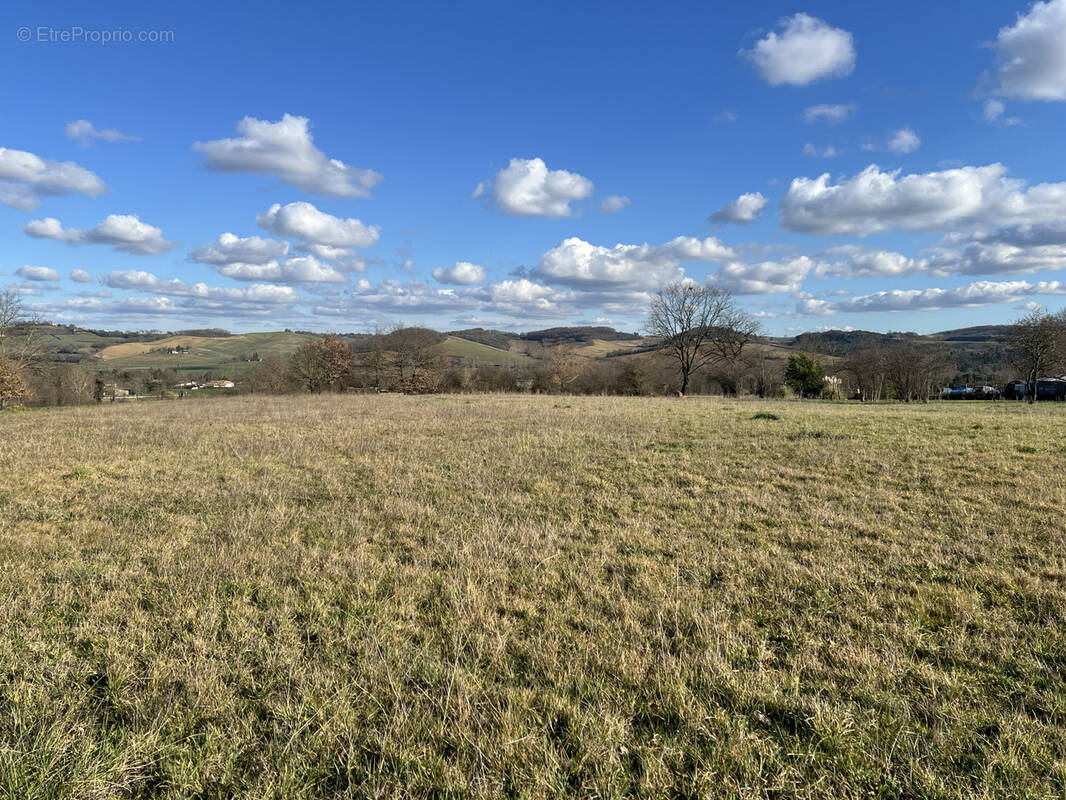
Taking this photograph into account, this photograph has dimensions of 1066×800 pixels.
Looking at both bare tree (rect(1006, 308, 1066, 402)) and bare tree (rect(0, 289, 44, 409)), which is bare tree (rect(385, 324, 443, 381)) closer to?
bare tree (rect(0, 289, 44, 409))

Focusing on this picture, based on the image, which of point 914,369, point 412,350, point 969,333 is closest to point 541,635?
point 412,350

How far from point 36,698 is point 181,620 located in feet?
3.67

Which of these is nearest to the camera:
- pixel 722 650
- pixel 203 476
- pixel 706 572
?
pixel 722 650

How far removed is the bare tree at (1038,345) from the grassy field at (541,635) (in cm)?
4268

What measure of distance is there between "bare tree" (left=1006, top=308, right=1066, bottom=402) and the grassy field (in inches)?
1680

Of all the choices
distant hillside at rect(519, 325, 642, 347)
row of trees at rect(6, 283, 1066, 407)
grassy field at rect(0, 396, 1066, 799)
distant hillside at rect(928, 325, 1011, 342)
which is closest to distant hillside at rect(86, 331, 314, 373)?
row of trees at rect(6, 283, 1066, 407)

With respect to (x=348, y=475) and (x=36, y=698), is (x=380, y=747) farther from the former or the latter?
(x=348, y=475)

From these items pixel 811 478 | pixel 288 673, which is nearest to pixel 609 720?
pixel 288 673

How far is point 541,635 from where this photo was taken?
4316 mm

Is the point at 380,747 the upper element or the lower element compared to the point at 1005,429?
lower

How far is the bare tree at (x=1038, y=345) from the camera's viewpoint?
125ft

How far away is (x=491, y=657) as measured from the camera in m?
4.02

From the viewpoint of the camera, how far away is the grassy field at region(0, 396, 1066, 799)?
2.91m

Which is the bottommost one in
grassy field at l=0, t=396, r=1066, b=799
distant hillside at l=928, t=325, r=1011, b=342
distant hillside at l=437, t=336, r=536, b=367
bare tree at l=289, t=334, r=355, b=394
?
grassy field at l=0, t=396, r=1066, b=799
